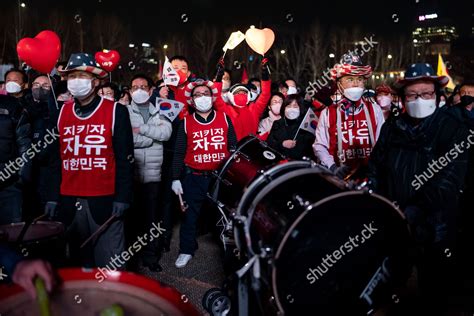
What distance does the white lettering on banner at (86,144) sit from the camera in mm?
4273

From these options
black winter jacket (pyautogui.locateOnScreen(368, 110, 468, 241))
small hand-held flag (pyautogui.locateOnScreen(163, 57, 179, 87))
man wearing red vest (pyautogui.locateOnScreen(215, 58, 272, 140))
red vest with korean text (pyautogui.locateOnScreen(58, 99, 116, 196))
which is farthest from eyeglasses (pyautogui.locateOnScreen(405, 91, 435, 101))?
small hand-held flag (pyautogui.locateOnScreen(163, 57, 179, 87))

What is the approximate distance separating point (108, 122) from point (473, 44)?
77793 mm

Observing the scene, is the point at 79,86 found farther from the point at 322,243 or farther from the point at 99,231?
the point at 322,243

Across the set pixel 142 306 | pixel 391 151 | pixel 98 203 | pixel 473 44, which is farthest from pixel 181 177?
pixel 473 44

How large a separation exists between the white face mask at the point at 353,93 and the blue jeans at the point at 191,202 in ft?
6.21

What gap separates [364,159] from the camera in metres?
5.33

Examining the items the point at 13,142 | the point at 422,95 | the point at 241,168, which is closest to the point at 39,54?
the point at 13,142

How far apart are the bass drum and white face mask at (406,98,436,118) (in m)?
1.09

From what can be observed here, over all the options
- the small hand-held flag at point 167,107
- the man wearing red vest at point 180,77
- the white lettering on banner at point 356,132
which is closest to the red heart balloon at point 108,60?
the man wearing red vest at point 180,77

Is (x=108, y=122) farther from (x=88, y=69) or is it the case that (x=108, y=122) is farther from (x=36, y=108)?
(x=36, y=108)

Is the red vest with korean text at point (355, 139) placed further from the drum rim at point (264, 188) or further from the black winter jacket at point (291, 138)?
the drum rim at point (264, 188)

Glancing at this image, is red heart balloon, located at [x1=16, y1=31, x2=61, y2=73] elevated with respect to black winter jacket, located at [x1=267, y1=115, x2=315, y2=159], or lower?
elevated

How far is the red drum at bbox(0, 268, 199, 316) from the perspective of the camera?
1835 millimetres

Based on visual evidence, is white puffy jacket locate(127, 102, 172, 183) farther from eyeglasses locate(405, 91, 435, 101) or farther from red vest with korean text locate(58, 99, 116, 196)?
eyeglasses locate(405, 91, 435, 101)
